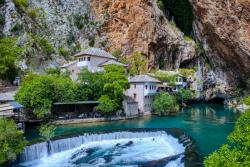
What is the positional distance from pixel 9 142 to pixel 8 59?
29.4m

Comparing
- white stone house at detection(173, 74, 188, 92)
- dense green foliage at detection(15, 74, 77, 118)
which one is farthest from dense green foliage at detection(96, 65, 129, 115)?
white stone house at detection(173, 74, 188, 92)

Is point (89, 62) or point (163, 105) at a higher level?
point (89, 62)

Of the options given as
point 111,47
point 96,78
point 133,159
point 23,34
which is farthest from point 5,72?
point 133,159

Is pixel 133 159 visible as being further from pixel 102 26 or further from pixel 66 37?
pixel 102 26

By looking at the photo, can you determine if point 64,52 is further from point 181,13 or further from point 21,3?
point 181,13

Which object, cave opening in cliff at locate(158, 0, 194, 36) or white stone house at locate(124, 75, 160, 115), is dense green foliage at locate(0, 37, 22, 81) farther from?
cave opening in cliff at locate(158, 0, 194, 36)

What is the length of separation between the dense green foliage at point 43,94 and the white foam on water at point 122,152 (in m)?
11.1

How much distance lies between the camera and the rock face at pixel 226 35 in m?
51.5

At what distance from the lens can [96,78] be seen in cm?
4556

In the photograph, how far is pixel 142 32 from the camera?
68.6 m

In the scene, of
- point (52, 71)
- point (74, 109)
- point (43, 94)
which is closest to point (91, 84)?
point (74, 109)

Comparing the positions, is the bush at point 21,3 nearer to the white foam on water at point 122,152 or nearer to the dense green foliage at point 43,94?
the dense green foliage at point 43,94

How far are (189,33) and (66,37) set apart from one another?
3358 centimetres

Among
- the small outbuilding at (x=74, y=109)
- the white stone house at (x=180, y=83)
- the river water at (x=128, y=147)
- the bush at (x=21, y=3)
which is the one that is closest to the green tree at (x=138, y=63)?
the white stone house at (x=180, y=83)
